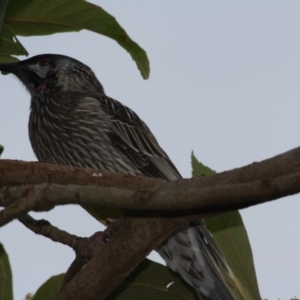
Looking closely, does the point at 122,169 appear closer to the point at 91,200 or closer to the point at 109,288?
the point at 109,288

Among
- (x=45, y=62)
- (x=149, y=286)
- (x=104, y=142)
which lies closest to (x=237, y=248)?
(x=149, y=286)

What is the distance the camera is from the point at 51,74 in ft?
19.5

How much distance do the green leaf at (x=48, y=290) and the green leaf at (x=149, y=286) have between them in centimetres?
28

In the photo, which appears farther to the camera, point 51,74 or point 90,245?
point 51,74

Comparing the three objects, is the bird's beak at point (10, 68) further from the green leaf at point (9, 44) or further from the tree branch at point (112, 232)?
the tree branch at point (112, 232)

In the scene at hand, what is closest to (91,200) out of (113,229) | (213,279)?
(113,229)

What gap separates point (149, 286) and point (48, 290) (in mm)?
517

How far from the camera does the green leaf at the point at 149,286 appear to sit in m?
3.60

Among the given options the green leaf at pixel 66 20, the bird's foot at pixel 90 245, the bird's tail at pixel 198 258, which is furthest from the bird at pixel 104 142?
the green leaf at pixel 66 20

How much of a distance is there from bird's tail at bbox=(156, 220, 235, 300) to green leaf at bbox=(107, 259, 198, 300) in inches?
16.0

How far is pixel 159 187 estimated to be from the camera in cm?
250

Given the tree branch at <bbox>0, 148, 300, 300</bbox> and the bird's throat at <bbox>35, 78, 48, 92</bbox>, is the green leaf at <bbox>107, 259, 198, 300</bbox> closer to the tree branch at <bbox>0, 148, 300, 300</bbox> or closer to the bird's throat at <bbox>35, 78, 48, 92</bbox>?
the tree branch at <bbox>0, 148, 300, 300</bbox>

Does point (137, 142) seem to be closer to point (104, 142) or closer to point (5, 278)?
point (104, 142)

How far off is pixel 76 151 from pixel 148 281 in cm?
153
